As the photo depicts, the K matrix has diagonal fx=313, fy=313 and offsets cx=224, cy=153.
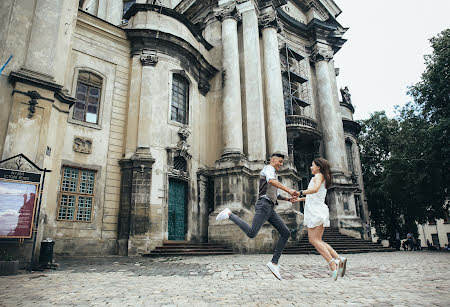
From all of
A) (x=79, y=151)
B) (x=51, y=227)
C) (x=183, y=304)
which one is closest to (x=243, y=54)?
(x=79, y=151)

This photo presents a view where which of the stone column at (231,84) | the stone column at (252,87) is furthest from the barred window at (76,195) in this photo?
the stone column at (252,87)

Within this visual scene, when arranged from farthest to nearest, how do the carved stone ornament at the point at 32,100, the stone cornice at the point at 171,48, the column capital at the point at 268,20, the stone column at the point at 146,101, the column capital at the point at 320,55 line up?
1. the column capital at the point at 320,55
2. the column capital at the point at 268,20
3. the stone cornice at the point at 171,48
4. the stone column at the point at 146,101
5. the carved stone ornament at the point at 32,100

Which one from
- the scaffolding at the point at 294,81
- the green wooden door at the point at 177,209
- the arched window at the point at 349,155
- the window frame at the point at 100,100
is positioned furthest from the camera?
the arched window at the point at 349,155

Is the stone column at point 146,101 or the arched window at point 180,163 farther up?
the stone column at point 146,101

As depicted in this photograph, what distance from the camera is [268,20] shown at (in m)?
20.1

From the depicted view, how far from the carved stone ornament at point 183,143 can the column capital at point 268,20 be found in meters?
9.33

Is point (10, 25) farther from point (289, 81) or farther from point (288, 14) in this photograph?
point (288, 14)

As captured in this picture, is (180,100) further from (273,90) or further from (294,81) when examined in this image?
(294,81)

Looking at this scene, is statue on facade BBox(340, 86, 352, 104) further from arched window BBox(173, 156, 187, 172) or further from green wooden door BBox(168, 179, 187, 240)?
green wooden door BBox(168, 179, 187, 240)

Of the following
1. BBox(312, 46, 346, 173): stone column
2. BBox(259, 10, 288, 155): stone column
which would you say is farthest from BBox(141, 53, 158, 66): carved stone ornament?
BBox(312, 46, 346, 173): stone column

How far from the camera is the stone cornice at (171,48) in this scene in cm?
1548

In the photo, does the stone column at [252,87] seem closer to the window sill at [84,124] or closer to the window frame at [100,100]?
the window frame at [100,100]

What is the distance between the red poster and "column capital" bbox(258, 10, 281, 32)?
55.6 feet

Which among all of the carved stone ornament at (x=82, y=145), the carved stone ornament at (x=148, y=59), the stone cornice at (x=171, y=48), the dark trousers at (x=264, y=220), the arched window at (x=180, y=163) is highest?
the stone cornice at (x=171, y=48)
